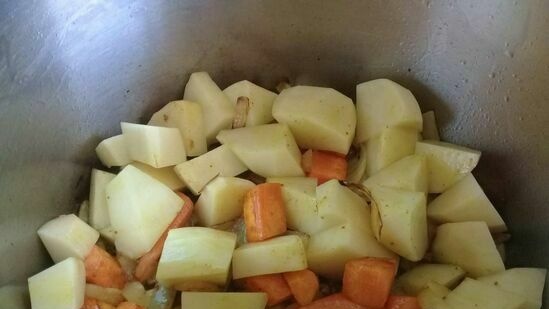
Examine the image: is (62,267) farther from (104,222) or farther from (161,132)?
(161,132)

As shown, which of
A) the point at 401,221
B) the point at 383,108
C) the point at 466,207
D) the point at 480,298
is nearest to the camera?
the point at 480,298

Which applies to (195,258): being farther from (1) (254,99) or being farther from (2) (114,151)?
(1) (254,99)

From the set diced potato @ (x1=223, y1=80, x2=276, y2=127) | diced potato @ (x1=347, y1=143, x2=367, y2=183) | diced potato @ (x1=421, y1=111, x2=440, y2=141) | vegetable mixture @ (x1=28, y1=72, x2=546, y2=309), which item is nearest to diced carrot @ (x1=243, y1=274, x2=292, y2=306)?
vegetable mixture @ (x1=28, y1=72, x2=546, y2=309)

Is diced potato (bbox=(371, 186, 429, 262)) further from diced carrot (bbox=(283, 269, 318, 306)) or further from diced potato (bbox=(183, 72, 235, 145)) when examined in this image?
diced potato (bbox=(183, 72, 235, 145))

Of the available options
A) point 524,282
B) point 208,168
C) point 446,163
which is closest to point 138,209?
point 208,168

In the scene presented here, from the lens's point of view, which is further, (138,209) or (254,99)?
(254,99)

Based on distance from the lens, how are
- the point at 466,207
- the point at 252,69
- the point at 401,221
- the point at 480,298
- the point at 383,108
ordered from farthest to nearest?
1. the point at 252,69
2. the point at 383,108
3. the point at 466,207
4. the point at 401,221
5. the point at 480,298
